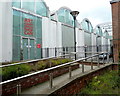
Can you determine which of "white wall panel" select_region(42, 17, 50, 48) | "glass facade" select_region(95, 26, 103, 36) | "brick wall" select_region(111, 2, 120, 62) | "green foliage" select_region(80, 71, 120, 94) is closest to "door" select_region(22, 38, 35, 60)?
"white wall panel" select_region(42, 17, 50, 48)

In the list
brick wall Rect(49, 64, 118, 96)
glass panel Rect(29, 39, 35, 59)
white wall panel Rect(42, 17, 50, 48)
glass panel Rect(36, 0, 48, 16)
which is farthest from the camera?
white wall panel Rect(42, 17, 50, 48)

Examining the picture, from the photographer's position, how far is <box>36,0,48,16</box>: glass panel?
1253cm

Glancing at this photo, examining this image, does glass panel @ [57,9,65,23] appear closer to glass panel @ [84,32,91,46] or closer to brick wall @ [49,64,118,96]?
glass panel @ [84,32,91,46]

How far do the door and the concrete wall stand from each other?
1.60m

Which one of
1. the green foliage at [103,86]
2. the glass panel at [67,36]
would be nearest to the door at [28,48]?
the glass panel at [67,36]

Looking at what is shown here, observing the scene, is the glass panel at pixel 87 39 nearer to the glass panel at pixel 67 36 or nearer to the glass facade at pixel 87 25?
the glass facade at pixel 87 25

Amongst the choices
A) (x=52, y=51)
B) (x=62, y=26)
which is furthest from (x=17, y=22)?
(x=62, y=26)

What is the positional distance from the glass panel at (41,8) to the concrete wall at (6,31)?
343 centimetres

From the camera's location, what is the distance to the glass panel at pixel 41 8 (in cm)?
1253

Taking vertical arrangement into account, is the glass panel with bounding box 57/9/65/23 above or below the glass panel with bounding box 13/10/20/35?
above

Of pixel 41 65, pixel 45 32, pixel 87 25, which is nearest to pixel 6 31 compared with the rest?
pixel 45 32

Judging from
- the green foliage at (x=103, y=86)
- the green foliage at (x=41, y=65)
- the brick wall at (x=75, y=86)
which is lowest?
the green foliage at (x=103, y=86)

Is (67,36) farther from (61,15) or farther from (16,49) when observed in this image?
(16,49)

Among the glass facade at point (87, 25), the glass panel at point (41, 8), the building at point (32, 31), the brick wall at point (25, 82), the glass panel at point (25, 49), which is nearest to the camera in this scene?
the brick wall at point (25, 82)
